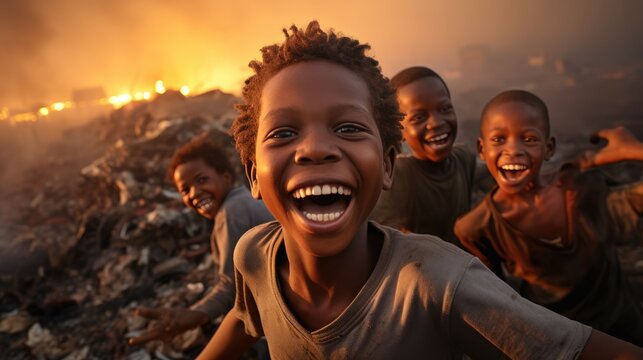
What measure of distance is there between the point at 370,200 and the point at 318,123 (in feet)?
0.84

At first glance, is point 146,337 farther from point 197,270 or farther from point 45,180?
point 45,180

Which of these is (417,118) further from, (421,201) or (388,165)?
(388,165)

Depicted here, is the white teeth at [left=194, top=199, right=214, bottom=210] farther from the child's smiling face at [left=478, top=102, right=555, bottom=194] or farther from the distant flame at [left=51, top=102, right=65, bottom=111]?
the distant flame at [left=51, top=102, right=65, bottom=111]

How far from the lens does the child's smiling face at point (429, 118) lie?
7.28ft

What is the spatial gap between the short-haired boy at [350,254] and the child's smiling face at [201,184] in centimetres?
179

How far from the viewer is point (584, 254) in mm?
1765

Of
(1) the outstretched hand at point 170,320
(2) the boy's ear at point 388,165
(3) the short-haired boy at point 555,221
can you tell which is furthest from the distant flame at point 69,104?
(2) the boy's ear at point 388,165

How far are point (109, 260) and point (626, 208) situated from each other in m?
6.31

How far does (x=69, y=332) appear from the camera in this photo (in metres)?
4.04

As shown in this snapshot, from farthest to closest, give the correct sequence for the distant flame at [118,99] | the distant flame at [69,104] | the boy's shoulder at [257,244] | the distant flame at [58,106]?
1. the distant flame at [118,99]
2. the distant flame at [58,106]
3. the distant flame at [69,104]
4. the boy's shoulder at [257,244]

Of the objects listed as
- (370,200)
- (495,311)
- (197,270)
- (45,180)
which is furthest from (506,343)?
(45,180)

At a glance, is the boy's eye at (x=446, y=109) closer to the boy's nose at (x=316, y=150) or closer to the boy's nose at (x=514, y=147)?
the boy's nose at (x=514, y=147)

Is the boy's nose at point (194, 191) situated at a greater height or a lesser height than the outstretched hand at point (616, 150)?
lesser

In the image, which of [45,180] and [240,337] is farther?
[45,180]
